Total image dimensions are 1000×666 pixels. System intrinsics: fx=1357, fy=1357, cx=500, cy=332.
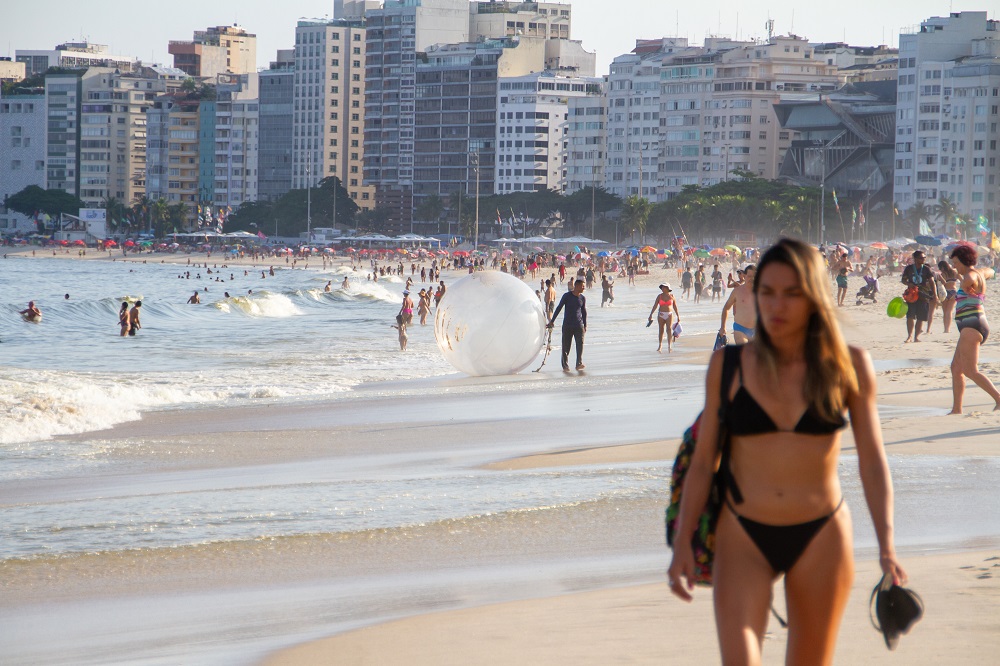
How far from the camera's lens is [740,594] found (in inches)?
118

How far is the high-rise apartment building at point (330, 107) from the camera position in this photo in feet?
502

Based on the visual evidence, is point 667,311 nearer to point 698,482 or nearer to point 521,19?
point 698,482

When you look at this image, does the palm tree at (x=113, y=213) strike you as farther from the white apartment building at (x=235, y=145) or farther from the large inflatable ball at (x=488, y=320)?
the large inflatable ball at (x=488, y=320)

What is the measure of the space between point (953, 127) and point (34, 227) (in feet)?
330

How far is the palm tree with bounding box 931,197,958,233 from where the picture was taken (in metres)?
97.9

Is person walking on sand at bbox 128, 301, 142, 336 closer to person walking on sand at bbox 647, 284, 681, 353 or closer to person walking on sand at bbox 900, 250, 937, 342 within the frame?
person walking on sand at bbox 647, 284, 681, 353

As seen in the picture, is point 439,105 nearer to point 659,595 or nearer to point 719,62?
point 719,62

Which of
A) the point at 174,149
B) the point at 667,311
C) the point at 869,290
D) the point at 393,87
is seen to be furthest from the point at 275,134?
the point at 667,311

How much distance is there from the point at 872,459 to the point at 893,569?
0.83ft

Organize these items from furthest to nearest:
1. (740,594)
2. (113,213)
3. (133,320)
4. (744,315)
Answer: (113,213) → (133,320) → (744,315) → (740,594)

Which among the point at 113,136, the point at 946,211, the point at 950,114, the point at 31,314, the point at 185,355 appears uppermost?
the point at 113,136

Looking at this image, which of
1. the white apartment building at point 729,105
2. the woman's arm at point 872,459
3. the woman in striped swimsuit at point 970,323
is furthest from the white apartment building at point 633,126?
the woman's arm at point 872,459

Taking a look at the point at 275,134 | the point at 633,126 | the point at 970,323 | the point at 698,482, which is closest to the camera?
the point at 698,482

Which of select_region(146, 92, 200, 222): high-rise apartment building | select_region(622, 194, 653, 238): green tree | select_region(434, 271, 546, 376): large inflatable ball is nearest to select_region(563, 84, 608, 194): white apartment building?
select_region(622, 194, 653, 238): green tree
